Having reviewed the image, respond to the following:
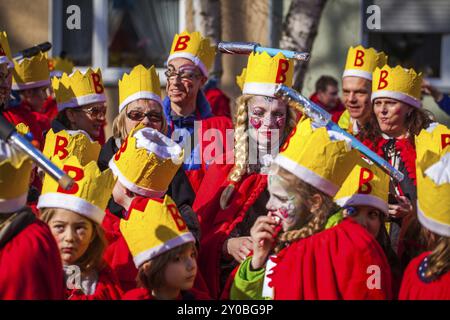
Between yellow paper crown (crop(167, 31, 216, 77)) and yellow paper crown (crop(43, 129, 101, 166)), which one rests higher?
yellow paper crown (crop(167, 31, 216, 77))

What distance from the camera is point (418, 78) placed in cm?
779

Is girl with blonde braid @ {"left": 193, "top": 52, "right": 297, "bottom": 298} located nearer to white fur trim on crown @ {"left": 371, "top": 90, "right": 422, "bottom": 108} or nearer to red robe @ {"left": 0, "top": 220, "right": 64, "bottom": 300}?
white fur trim on crown @ {"left": 371, "top": 90, "right": 422, "bottom": 108}

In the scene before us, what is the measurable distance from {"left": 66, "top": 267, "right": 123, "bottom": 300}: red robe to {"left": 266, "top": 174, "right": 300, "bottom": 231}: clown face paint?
2.94ft

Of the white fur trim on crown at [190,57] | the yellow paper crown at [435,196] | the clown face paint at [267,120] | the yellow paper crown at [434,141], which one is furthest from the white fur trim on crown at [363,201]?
the white fur trim on crown at [190,57]

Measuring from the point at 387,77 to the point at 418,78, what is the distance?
278 millimetres

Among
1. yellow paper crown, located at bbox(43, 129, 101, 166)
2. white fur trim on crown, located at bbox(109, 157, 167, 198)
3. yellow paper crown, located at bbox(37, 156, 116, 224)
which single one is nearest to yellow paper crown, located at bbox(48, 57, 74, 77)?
yellow paper crown, located at bbox(43, 129, 101, 166)

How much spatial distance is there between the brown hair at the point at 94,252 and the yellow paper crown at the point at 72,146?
111 centimetres

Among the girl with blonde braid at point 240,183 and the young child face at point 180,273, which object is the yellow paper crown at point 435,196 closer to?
the young child face at point 180,273

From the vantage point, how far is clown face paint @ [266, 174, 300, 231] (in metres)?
5.13

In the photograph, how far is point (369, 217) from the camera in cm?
589

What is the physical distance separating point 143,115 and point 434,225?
2.95 m

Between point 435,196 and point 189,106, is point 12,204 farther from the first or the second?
point 189,106

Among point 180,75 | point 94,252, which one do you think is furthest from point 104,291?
point 180,75

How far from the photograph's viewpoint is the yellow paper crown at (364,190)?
5.84m
